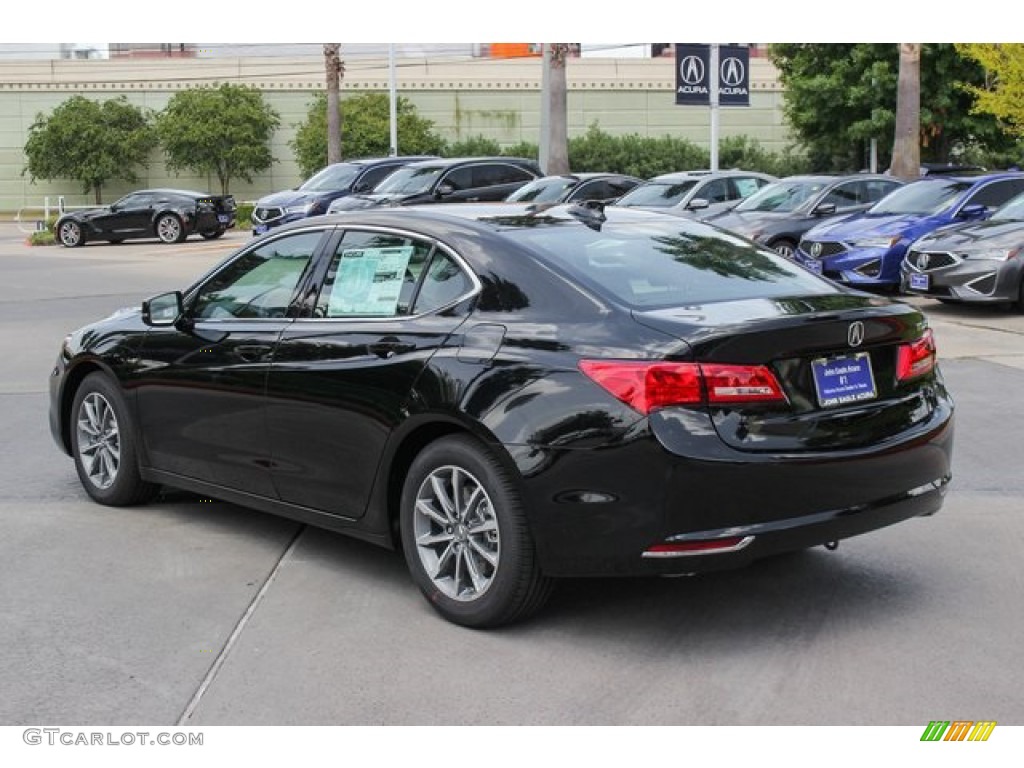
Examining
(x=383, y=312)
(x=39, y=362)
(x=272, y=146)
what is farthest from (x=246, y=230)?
(x=383, y=312)

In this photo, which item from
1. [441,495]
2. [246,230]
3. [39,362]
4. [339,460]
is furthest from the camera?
[246,230]

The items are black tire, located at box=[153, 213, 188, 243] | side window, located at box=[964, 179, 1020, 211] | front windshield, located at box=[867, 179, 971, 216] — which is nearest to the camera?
side window, located at box=[964, 179, 1020, 211]

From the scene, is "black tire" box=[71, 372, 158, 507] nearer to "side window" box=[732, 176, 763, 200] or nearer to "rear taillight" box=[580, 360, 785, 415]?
"rear taillight" box=[580, 360, 785, 415]

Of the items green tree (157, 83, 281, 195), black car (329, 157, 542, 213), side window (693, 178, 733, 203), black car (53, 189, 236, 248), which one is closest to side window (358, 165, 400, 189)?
black car (329, 157, 542, 213)

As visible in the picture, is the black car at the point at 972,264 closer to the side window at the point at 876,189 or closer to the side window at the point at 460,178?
the side window at the point at 876,189

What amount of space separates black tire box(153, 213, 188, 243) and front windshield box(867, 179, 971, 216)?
19009 millimetres

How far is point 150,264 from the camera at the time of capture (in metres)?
25.2

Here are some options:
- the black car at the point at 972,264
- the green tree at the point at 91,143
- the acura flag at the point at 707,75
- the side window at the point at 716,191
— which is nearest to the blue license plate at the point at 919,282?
the black car at the point at 972,264

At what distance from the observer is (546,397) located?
15.8 feet

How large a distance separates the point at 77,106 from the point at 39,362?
43102 millimetres

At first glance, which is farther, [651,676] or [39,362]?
[39,362]

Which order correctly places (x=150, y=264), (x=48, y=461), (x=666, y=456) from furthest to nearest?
(x=150, y=264) → (x=48, y=461) → (x=666, y=456)

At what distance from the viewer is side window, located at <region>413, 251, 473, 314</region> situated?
5.39 metres

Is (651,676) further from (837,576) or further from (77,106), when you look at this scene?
(77,106)
